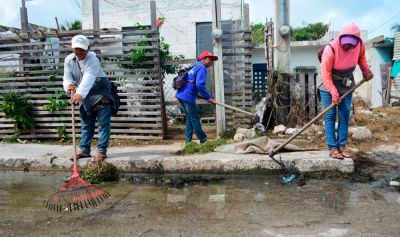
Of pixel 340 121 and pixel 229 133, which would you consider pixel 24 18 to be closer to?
pixel 229 133

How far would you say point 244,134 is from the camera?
6.23 meters

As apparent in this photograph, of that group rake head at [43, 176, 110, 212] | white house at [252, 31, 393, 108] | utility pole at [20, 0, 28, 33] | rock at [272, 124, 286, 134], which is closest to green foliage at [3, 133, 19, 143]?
utility pole at [20, 0, 28, 33]

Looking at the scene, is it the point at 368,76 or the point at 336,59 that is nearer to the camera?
the point at 336,59

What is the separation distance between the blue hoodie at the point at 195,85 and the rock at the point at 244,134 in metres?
0.88

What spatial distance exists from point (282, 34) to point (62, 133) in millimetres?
4494

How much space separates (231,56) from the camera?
673cm

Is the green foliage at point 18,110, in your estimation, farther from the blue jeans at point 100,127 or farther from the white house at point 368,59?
the white house at point 368,59

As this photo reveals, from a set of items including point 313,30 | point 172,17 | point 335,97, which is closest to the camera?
point 335,97

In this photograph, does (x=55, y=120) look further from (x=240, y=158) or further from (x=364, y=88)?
(x=364, y=88)

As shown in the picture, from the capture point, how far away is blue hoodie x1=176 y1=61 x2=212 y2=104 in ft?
18.9

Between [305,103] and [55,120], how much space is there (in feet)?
15.4

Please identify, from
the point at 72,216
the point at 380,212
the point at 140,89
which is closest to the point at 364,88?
the point at 140,89

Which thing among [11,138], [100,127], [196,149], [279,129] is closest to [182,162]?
[196,149]

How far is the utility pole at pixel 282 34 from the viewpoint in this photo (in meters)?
6.82
